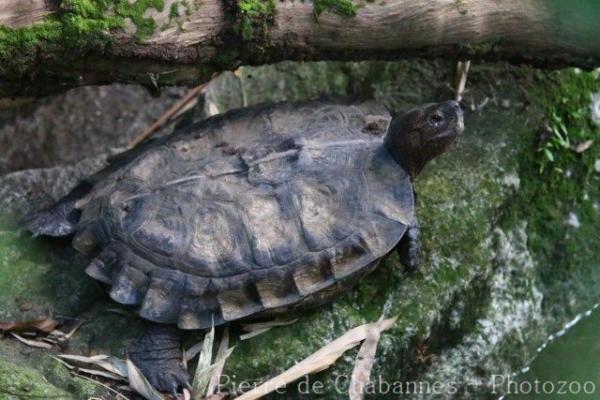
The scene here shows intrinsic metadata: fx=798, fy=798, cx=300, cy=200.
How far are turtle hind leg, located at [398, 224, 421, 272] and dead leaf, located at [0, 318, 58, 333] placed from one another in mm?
1775

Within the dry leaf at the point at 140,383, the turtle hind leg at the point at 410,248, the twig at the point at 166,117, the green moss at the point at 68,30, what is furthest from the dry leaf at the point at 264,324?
the twig at the point at 166,117

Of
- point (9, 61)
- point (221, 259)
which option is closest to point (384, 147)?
point (221, 259)

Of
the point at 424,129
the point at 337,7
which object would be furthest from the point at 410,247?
the point at 337,7

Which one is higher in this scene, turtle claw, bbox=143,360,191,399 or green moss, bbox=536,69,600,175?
green moss, bbox=536,69,600,175

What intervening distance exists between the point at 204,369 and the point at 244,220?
2.31 feet

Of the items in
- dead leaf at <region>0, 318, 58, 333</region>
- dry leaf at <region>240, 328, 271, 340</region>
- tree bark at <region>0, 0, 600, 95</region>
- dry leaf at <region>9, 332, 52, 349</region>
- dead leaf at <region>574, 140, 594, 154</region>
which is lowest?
dry leaf at <region>240, 328, 271, 340</region>

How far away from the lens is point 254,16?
3840 mm

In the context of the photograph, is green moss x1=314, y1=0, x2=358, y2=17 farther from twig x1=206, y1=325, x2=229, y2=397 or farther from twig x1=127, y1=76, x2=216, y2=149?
twig x1=206, y1=325, x2=229, y2=397

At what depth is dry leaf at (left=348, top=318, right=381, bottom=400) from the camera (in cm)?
375

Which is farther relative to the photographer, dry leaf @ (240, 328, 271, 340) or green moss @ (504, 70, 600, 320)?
green moss @ (504, 70, 600, 320)

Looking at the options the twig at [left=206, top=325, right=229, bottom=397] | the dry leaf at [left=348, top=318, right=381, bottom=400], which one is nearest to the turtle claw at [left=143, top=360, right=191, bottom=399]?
the twig at [left=206, top=325, right=229, bottom=397]

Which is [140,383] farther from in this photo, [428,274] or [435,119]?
[435,119]

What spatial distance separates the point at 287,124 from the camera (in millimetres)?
4211

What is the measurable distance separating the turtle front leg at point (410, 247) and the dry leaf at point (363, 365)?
0.39 meters
